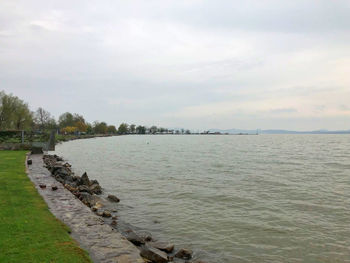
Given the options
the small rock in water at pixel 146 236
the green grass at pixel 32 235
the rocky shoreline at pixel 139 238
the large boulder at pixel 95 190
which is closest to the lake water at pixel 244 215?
the small rock in water at pixel 146 236

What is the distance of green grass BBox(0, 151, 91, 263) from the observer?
18.7ft

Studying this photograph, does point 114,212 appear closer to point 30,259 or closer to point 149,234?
point 149,234

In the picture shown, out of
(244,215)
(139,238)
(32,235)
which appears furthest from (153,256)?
(244,215)

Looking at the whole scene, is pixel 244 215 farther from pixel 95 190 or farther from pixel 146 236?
pixel 95 190

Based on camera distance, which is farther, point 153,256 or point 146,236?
point 146,236

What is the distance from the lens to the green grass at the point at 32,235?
571cm

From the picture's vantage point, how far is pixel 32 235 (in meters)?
6.74

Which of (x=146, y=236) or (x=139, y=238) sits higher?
(x=139, y=238)

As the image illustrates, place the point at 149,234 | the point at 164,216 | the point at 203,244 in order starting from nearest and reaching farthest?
1. the point at 203,244
2. the point at 149,234
3. the point at 164,216

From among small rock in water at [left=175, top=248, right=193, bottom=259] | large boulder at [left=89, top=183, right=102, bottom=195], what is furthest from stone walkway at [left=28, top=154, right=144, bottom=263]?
large boulder at [left=89, top=183, right=102, bottom=195]

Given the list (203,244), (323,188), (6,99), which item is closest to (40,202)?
(203,244)

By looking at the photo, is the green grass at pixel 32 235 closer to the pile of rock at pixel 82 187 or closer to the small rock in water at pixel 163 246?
the small rock in water at pixel 163 246

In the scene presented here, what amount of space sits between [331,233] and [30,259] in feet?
33.9

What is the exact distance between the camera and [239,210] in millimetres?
13695
